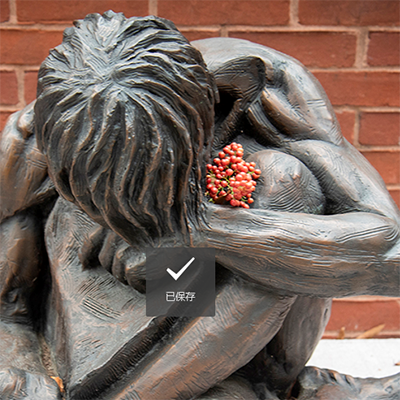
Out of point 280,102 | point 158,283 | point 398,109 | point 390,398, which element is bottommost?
point 390,398

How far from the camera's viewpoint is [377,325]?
159 centimetres

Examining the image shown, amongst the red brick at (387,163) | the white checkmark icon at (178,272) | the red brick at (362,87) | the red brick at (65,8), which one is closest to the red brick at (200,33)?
the red brick at (65,8)

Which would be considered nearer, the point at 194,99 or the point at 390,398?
the point at 194,99

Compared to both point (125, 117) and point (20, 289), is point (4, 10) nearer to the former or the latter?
point (20, 289)

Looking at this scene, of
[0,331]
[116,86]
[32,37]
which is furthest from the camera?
[32,37]

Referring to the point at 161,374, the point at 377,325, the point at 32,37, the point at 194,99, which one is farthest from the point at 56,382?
the point at 377,325

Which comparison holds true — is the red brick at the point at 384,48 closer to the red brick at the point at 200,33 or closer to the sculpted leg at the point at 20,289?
the red brick at the point at 200,33

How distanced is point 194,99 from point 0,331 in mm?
562

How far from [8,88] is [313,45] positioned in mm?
764

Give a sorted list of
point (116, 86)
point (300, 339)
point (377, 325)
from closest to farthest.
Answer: point (116, 86), point (300, 339), point (377, 325)

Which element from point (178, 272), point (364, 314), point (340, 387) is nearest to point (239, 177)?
point (178, 272)

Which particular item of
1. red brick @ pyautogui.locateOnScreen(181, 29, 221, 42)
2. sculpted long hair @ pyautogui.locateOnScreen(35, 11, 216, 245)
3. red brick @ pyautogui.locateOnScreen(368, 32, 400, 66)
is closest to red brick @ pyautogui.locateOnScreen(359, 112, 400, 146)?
red brick @ pyautogui.locateOnScreen(368, 32, 400, 66)

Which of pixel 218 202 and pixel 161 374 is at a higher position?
pixel 218 202

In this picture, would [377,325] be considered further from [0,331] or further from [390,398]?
[0,331]
